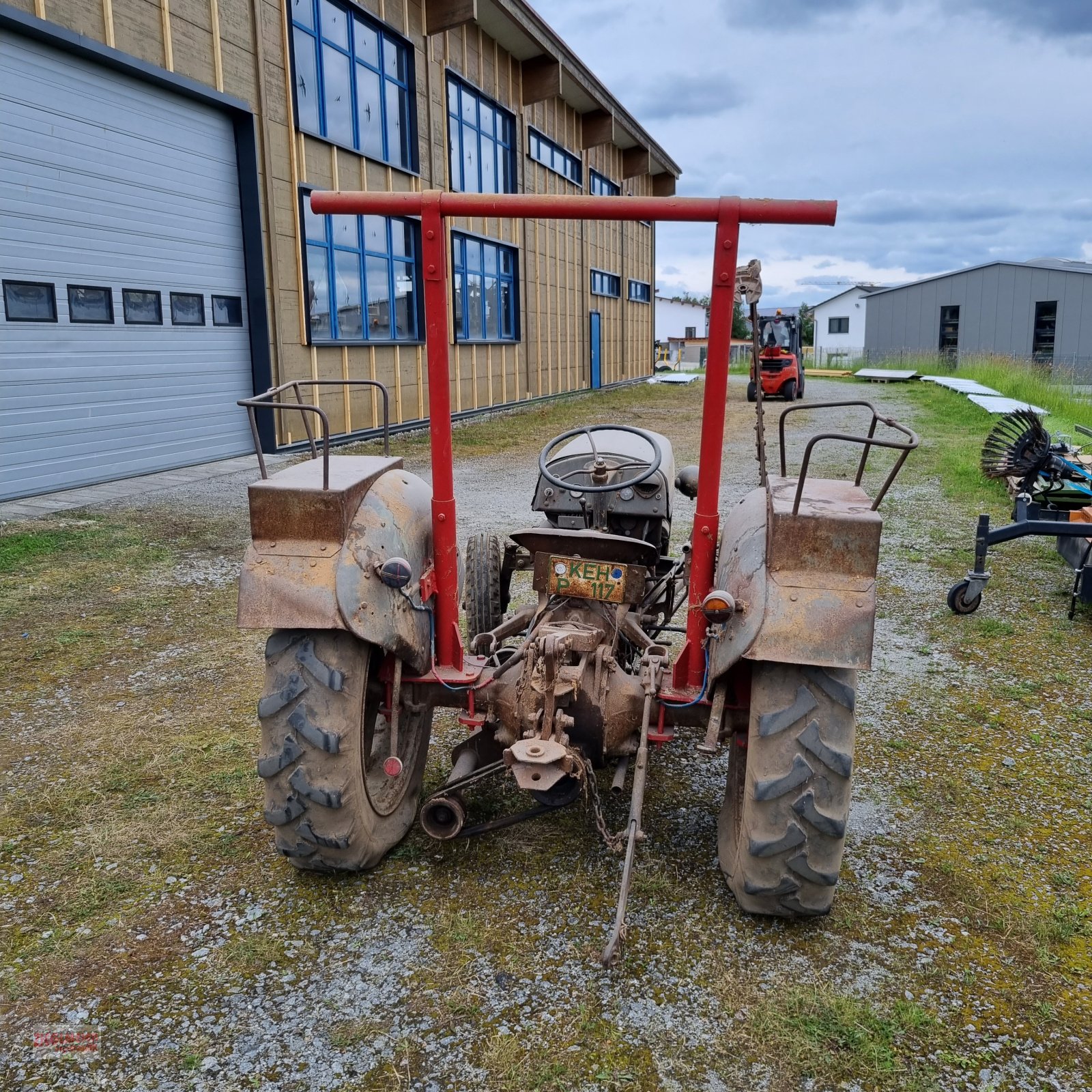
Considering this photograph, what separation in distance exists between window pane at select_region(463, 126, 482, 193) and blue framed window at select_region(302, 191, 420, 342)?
2364mm

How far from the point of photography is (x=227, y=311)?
12016mm

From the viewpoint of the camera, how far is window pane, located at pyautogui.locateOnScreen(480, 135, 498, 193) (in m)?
18.5

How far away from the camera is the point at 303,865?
301 cm

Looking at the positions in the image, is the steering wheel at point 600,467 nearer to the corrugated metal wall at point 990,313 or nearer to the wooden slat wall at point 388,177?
the wooden slat wall at point 388,177

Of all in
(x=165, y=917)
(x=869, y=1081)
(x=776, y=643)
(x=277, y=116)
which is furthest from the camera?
(x=277, y=116)

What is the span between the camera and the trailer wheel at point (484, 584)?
4.01 meters

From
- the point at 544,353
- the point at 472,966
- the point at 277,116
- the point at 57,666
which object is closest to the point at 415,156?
the point at 277,116

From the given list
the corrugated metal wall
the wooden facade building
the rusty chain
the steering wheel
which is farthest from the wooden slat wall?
the corrugated metal wall

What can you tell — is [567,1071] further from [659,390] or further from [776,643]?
[659,390]

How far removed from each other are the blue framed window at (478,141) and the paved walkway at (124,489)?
7.36 metres

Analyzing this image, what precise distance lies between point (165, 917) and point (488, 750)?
45.3 inches

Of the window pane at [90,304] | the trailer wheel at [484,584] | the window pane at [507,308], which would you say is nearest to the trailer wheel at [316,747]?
the trailer wheel at [484,584]

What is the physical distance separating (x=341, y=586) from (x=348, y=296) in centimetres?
1183

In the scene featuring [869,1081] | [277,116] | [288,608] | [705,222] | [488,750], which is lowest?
[869,1081]
